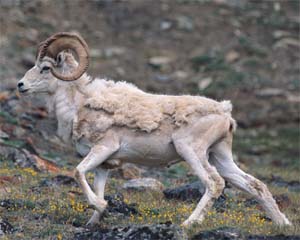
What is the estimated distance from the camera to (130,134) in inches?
492

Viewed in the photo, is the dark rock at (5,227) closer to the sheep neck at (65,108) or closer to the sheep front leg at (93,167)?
the sheep front leg at (93,167)

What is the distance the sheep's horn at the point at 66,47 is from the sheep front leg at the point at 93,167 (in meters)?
1.36

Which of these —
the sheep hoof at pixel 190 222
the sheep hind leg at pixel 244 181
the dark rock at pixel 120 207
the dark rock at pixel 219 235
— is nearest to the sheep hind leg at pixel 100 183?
the dark rock at pixel 120 207

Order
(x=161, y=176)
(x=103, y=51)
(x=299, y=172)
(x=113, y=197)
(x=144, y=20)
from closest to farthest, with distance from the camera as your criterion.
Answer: (x=113, y=197), (x=161, y=176), (x=299, y=172), (x=103, y=51), (x=144, y=20)

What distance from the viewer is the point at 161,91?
31.0 m

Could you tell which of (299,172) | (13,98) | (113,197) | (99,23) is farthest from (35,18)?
(113,197)

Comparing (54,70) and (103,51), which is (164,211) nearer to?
(54,70)

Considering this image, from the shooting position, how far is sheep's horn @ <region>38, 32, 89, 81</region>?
12.9m

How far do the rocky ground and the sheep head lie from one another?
0.84 m

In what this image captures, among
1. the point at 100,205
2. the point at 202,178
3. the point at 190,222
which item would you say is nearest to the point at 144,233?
the point at 190,222

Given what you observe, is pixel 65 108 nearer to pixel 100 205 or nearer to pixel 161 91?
pixel 100 205

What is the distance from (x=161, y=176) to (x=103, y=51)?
1617 cm

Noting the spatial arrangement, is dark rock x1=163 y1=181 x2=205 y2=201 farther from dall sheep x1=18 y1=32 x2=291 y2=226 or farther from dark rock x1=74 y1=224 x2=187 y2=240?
dark rock x1=74 y1=224 x2=187 y2=240

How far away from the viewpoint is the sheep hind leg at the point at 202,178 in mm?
11930
